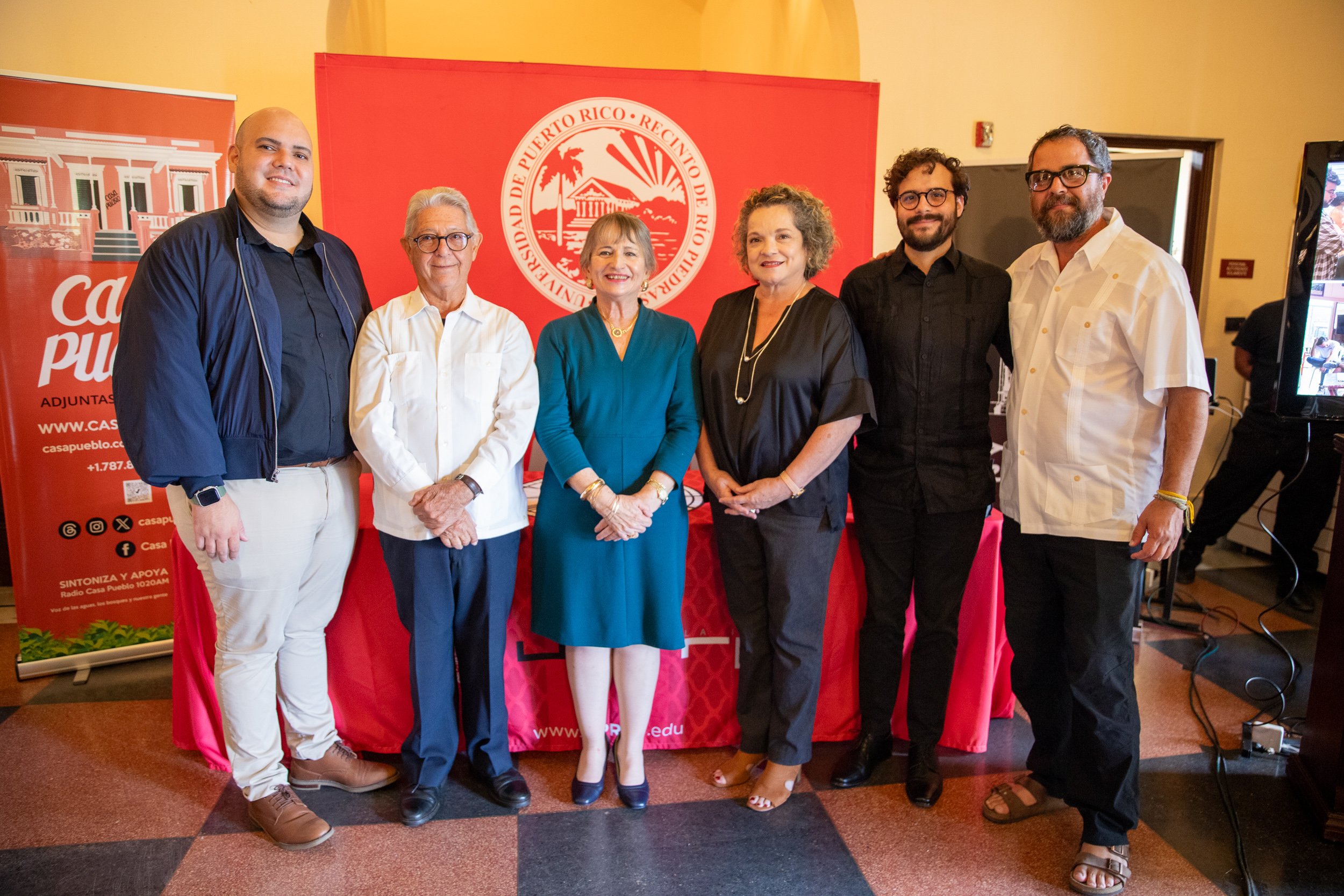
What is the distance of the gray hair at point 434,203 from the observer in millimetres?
1972

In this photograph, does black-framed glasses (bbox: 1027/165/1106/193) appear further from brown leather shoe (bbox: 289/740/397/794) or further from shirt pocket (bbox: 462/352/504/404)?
brown leather shoe (bbox: 289/740/397/794)

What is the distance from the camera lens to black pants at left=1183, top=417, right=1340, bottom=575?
3980mm

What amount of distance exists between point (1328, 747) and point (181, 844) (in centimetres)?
324

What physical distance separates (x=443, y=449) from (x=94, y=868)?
1.42 metres

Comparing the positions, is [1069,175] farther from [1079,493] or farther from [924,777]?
[924,777]

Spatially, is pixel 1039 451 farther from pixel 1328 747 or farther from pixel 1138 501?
pixel 1328 747

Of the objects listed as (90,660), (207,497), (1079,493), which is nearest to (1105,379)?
(1079,493)

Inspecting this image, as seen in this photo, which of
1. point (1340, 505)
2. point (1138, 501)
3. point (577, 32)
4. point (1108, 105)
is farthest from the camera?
point (577, 32)

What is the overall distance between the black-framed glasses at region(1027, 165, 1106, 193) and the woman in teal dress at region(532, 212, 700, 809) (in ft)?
3.21

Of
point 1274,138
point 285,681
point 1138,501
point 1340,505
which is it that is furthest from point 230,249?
point 1274,138

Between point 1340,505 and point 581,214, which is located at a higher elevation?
point 581,214

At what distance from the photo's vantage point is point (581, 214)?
3.11 metres

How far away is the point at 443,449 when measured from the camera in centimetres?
200

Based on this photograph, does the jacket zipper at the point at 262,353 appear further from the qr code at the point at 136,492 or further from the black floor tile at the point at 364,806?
the qr code at the point at 136,492
